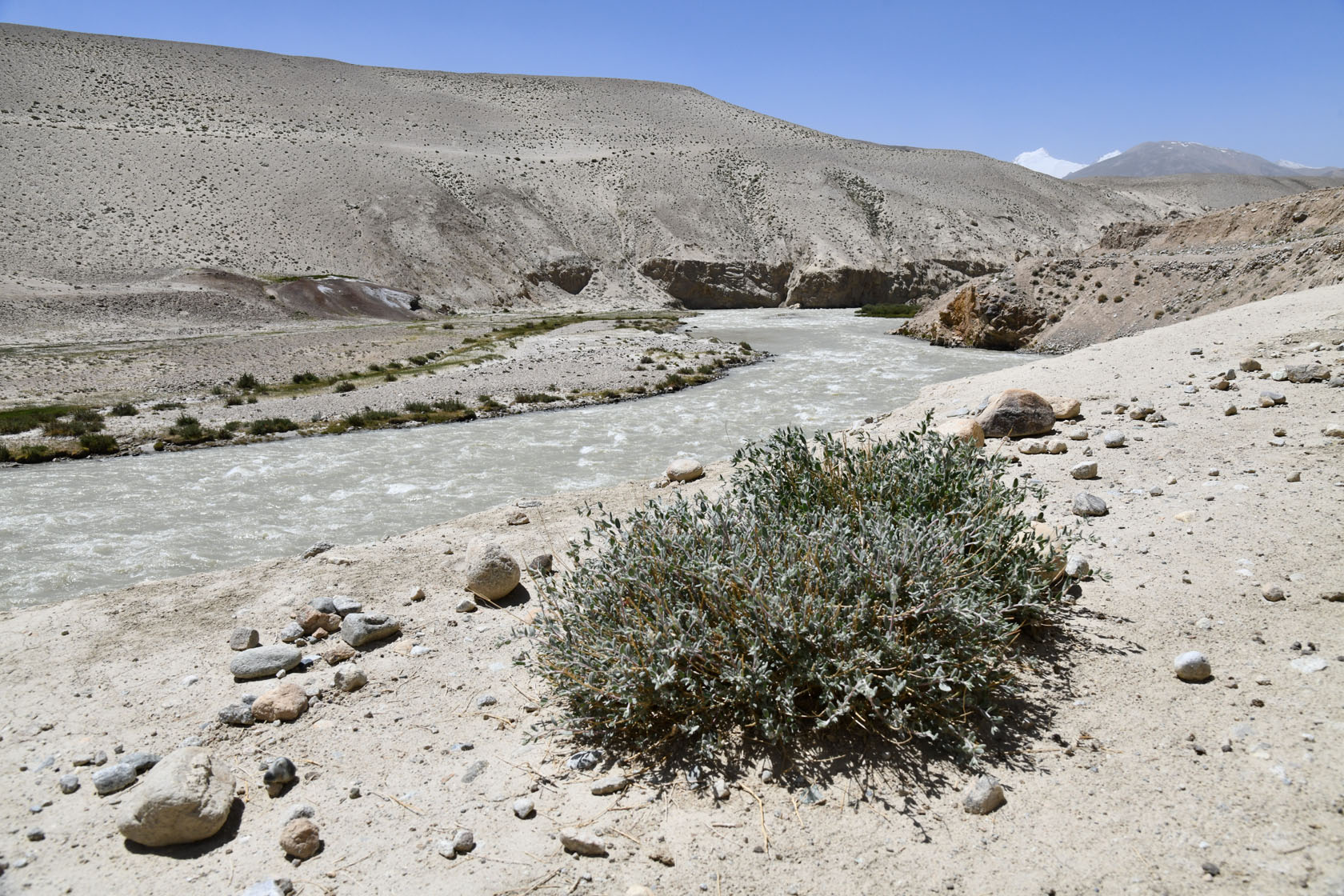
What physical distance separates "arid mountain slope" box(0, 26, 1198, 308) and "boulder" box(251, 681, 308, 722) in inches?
1832

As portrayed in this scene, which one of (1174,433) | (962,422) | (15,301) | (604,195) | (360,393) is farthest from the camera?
(604,195)

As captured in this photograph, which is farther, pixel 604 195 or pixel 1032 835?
pixel 604 195

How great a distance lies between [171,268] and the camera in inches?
1697

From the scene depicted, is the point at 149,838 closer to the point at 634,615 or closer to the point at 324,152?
the point at 634,615

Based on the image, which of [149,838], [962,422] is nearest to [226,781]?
[149,838]

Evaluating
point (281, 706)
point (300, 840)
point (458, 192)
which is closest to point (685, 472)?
point (281, 706)

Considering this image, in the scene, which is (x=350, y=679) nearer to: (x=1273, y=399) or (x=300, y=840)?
(x=300, y=840)

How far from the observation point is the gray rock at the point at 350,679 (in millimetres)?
4453

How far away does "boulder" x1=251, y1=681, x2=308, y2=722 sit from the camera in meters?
4.24

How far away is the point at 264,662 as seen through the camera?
4785mm

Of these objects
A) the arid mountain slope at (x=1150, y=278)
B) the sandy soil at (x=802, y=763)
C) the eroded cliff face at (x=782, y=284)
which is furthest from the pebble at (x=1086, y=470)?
the eroded cliff face at (x=782, y=284)

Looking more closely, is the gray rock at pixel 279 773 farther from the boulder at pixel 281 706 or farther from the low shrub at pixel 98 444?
the low shrub at pixel 98 444

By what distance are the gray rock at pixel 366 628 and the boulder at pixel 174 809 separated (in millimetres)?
1583

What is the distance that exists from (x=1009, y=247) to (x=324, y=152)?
58980 millimetres
